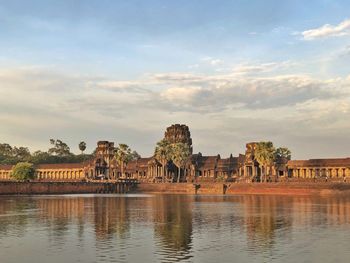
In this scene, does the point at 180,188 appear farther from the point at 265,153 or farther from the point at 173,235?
the point at 173,235

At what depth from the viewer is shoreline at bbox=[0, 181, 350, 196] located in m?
108

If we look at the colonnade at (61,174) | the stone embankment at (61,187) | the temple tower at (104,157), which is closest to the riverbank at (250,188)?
the stone embankment at (61,187)

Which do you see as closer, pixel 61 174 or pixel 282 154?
pixel 282 154

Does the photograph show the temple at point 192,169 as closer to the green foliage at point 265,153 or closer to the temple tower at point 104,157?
the temple tower at point 104,157

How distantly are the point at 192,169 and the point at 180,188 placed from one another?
1225 inches

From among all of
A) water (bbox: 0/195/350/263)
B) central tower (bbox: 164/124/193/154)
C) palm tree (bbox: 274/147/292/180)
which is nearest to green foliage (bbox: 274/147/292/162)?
palm tree (bbox: 274/147/292/180)

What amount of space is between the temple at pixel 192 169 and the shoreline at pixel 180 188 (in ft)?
37.5

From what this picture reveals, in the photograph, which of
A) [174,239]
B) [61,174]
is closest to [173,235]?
[174,239]

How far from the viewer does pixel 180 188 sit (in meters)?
130

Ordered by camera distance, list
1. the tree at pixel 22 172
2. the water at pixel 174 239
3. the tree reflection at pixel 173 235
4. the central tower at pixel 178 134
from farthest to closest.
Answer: the central tower at pixel 178 134 < the tree at pixel 22 172 < the tree reflection at pixel 173 235 < the water at pixel 174 239

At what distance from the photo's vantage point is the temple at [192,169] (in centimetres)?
13338

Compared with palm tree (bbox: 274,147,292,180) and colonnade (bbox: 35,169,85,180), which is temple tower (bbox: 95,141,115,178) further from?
palm tree (bbox: 274,147,292,180)

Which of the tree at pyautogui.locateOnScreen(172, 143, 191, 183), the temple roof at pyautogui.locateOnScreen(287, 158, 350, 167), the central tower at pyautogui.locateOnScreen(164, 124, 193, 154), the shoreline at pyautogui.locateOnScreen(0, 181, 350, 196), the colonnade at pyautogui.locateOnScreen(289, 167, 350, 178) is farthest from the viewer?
the central tower at pyautogui.locateOnScreen(164, 124, 193, 154)

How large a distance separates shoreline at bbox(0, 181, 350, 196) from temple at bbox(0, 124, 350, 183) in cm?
1142
